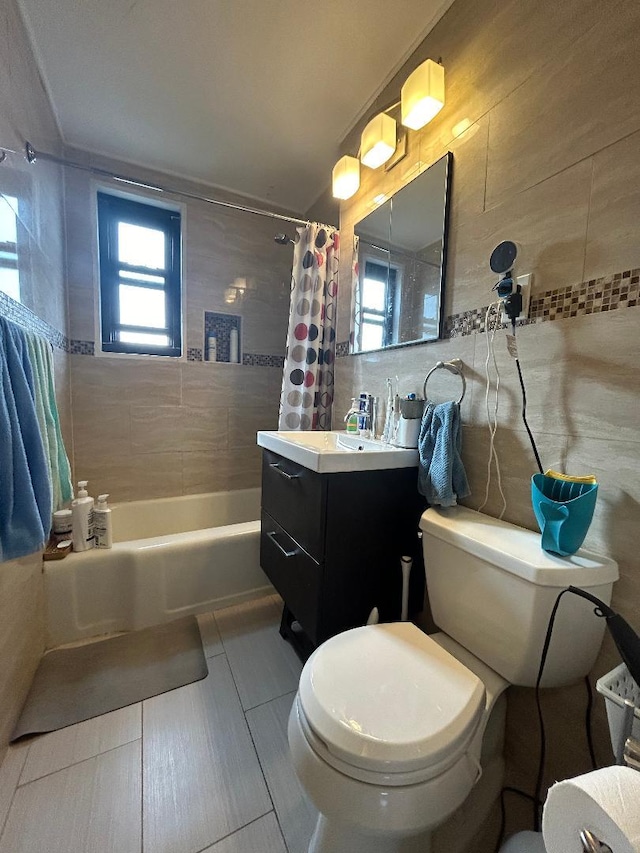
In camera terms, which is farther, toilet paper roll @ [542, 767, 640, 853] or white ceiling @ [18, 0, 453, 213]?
white ceiling @ [18, 0, 453, 213]

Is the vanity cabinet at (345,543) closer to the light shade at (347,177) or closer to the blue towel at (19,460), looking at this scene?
the blue towel at (19,460)

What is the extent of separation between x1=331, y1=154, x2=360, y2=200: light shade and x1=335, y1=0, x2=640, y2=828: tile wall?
497 mm

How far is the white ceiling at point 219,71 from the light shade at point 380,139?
0.78ft

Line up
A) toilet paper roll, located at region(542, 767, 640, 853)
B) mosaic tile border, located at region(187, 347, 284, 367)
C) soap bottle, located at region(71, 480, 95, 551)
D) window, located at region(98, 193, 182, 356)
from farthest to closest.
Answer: mosaic tile border, located at region(187, 347, 284, 367) → window, located at region(98, 193, 182, 356) → soap bottle, located at region(71, 480, 95, 551) → toilet paper roll, located at region(542, 767, 640, 853)

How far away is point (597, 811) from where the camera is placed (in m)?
0.39

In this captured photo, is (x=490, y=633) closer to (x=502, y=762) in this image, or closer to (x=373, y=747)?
(x=373, y=747)

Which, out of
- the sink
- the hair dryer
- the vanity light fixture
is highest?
the vanity light fixture

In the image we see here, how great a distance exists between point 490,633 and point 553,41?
1532 millimetres

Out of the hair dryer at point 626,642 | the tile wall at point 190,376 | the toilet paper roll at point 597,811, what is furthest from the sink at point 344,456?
the tile wall at point 190,376

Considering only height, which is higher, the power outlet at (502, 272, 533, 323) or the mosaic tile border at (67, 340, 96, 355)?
the power outlet at (502, 272, 533, 323)

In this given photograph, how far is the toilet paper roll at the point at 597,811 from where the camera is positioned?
0.37m

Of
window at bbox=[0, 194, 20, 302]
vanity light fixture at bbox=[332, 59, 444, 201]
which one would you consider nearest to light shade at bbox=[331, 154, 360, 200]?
vanity light fixture at bbox=[332, 59, 444, 201]

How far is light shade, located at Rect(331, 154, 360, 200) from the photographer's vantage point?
1.63 metres

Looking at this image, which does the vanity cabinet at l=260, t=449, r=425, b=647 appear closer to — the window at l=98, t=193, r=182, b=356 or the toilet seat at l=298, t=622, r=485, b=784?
the toilet seat at l=298, t=622, r=485, b=784
